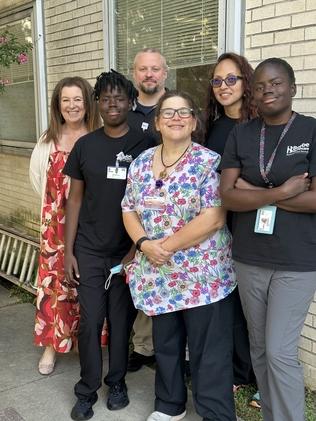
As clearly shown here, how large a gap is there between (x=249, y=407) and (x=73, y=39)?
3.81 m

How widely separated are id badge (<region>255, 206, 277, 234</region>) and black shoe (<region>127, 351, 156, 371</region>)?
172cm

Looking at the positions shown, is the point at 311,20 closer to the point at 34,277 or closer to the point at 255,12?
the point at 255,12

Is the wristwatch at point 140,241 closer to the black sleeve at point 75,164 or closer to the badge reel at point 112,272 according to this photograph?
the badge reel at point 112,272

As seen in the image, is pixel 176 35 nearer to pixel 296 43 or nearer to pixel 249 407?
pixel 296 43

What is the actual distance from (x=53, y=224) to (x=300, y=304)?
175 cm

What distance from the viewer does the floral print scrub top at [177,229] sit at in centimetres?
249

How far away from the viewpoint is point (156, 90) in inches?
136

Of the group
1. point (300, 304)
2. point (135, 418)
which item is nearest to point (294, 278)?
point (300, 304)

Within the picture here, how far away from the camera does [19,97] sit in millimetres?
6547

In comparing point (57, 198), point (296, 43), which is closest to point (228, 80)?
point (296, 43)

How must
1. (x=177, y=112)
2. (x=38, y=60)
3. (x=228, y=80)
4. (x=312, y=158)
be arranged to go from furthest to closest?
(x=38, y=60) < (x=228, y=80) < (x=177, y=112) < (x=312, y=158)

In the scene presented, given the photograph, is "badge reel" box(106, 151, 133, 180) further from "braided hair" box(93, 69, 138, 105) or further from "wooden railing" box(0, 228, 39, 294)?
"wooden railing" box(0, 228, 39, 294)

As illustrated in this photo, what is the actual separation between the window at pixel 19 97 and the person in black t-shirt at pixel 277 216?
4.39 metres

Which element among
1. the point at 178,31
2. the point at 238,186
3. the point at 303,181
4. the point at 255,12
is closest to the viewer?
the point at 303,181
